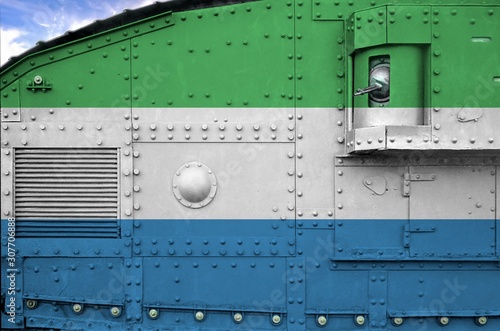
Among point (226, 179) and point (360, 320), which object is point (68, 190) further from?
point (360, 320)

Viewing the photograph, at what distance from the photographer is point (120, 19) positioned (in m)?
3.62

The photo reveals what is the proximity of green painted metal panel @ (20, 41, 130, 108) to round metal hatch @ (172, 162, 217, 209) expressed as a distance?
0.75 meters

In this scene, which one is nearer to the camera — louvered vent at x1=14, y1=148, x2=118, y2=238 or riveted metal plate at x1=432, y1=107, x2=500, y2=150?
riveted metal plate at x1=432, y1=107, x2=500, y2=150

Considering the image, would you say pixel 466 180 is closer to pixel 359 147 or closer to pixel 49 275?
pixel 359 147

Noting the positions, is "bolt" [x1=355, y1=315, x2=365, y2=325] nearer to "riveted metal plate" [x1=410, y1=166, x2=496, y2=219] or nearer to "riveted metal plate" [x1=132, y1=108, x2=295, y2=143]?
"riveted metal plate" [x1=410, y1=166, x2=496, y2=219]

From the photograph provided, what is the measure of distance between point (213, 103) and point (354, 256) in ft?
5.57

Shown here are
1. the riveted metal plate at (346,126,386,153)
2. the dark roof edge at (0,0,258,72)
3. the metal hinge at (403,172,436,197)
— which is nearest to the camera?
the riveted metal plate at (346,126,386,153)

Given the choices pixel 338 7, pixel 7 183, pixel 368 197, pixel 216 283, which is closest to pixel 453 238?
pixel 368 197

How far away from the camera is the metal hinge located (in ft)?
11.4

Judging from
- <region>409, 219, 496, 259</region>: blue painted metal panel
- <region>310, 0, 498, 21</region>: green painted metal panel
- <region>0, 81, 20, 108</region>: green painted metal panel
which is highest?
<region>310, 0, 498, 21</region>: green painted metal panel

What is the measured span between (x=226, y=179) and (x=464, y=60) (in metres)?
2.03

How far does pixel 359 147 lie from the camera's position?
3178mm

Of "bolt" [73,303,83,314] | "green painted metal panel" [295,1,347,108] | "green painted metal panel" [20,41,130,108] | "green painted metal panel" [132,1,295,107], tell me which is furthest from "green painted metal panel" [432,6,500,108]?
"bolt" [73,303,83,314]

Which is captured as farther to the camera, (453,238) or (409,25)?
(453,238)
